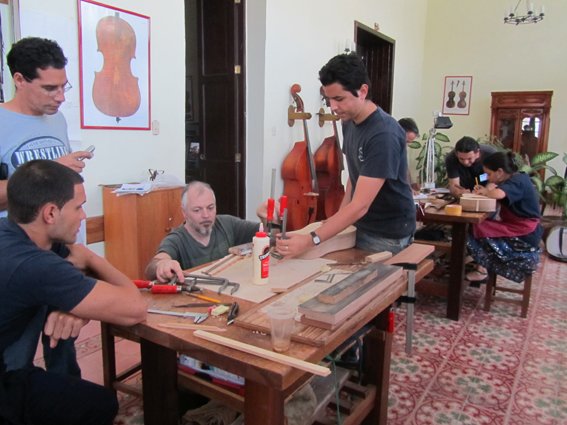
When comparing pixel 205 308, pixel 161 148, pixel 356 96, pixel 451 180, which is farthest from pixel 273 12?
pixel 205 308

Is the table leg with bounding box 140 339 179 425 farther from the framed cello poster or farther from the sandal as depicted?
the sandal

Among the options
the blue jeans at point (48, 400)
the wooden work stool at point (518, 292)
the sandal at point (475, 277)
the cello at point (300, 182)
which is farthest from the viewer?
the cello at point (300, 182)

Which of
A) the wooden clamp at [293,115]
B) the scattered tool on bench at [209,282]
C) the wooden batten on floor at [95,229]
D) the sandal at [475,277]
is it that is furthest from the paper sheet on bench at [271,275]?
the wooden clamp at [293,115]

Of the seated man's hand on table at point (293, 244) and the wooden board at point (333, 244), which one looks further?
the wooden board at point (333, 244)

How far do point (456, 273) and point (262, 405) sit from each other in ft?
8.55

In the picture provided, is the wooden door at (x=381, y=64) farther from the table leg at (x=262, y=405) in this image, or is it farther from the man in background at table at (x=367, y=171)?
the table leg at (x=262, y=405)

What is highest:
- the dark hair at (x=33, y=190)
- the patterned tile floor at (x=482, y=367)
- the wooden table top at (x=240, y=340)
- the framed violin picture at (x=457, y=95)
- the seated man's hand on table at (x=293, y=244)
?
the framed violin picture at (x=457, y=95)

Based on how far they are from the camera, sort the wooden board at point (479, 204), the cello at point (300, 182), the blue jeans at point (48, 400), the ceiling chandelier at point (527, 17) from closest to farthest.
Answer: the blue jeans at point (48, 400)
the wooden board at point (479, 204)
the cello at point (300, 182)
the ceiling chandelier at point (527, 17)

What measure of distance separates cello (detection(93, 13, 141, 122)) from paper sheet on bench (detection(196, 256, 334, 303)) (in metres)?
2.04

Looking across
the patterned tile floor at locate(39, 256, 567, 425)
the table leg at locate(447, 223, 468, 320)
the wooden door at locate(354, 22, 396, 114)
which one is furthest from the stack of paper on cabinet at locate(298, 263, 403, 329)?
the wooden door at locate(354, 22, 396, 114)

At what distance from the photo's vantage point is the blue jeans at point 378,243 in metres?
2.00

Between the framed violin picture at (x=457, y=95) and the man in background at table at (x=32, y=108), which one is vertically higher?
the framed violin picture at (x=457, y=95)

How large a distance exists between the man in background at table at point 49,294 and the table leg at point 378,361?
910 mm

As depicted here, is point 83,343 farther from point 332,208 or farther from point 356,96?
point 332,208
